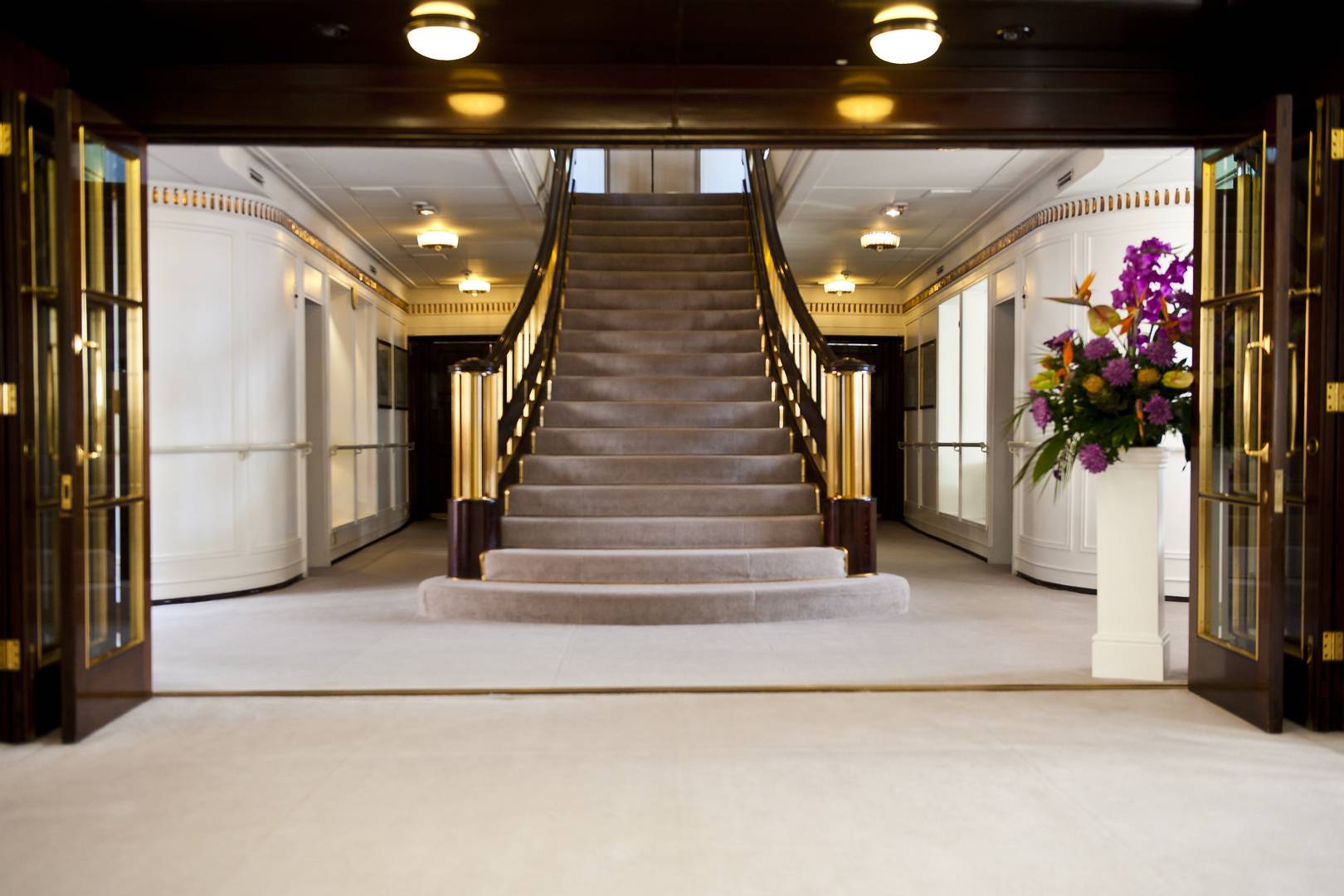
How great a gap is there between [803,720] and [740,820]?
3.40 feet

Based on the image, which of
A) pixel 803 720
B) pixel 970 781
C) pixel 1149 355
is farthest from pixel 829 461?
pixel 970 781

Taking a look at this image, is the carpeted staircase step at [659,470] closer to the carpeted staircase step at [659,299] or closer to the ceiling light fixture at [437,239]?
the carpeted staircase step at [659,299]

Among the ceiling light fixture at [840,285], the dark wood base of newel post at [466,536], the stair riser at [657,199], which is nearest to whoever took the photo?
the dark wood base of newel post at [466,536]

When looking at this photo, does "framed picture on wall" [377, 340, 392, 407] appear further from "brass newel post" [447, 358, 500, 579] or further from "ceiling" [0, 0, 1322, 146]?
"ceiling" [0, 0, 1322, 146]

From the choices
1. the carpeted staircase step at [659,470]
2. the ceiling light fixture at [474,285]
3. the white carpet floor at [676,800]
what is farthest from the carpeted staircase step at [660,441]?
the ceiling light fixture at [474,285]

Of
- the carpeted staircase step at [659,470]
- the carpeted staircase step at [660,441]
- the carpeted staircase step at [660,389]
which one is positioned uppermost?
the carpeted staircase step at [660,389]

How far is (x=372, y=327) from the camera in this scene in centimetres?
1048

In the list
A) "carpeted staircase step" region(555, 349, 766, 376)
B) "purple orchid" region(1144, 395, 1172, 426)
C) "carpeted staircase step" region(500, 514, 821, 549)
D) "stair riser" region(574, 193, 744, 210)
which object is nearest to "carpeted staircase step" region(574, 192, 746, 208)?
"stair riser" region(574, 193, 744, 210)

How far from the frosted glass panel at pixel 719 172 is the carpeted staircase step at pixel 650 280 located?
4212 mm

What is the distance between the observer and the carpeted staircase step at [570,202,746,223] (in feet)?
34.1

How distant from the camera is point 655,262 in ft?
31.3

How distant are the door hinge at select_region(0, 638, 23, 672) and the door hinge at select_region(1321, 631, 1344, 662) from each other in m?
4.55

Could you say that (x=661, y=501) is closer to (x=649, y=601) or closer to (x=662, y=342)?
(x=649, y=601)

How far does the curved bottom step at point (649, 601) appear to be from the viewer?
5668mm
